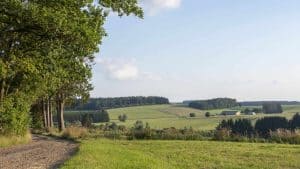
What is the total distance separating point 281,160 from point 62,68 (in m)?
14.5

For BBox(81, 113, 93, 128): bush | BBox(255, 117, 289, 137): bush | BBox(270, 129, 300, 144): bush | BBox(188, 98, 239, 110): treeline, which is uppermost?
BBox(188, 98, 239, 110): treeline

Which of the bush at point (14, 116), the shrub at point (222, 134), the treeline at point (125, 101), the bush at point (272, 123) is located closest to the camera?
the bush at point (14, 116)

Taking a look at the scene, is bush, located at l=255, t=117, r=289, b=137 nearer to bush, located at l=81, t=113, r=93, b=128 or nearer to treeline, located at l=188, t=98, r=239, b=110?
bush, located at l=81, t=113, r=93, b=128

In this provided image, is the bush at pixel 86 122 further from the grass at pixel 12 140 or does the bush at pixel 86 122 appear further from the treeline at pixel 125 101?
the treeline at pixel 125 101

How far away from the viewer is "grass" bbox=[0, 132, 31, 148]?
99.5 feet

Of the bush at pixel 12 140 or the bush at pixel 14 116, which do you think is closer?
the bush at pixel 12 140

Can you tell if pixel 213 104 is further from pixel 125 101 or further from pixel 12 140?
pixel 12 140

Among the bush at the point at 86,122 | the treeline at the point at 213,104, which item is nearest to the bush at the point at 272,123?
the bush at the point at 86,122

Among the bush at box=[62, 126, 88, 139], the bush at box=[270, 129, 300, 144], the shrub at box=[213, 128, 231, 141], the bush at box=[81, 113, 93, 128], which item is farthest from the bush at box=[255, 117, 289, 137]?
the bush at box=[81, 113, 93, 128]

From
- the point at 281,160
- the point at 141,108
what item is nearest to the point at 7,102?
the point at 281,160

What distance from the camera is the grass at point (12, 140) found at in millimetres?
30336

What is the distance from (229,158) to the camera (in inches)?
834

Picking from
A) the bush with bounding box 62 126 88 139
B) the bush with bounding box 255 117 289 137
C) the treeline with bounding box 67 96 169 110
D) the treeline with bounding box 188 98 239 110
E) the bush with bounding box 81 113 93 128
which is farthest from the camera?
the treeline with bounding box 67 96 169 110

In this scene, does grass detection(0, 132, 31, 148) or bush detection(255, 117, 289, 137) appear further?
bush detection(255, 117, 289, 137)
